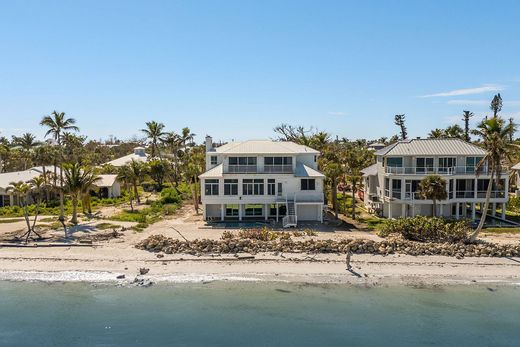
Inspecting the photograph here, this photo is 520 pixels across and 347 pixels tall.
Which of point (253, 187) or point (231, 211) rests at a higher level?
point (253, 187)

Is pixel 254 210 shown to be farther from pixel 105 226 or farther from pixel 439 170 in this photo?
pixel 439 170

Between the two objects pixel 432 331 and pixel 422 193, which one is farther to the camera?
pixel 422 193

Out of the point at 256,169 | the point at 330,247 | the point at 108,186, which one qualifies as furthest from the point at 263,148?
the point at 108,186

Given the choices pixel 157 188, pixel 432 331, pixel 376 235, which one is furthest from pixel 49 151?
pixel 432 331

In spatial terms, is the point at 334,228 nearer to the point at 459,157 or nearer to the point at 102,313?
the point at 459,157

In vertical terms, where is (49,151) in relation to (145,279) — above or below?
above

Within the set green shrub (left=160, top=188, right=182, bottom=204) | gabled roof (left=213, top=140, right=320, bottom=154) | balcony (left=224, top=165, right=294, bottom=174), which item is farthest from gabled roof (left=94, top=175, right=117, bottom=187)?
balcony (left=224, top=165, right=294, bottom=174)

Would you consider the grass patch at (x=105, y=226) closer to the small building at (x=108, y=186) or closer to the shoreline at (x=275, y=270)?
the shoreline at (x=275, y=270)
